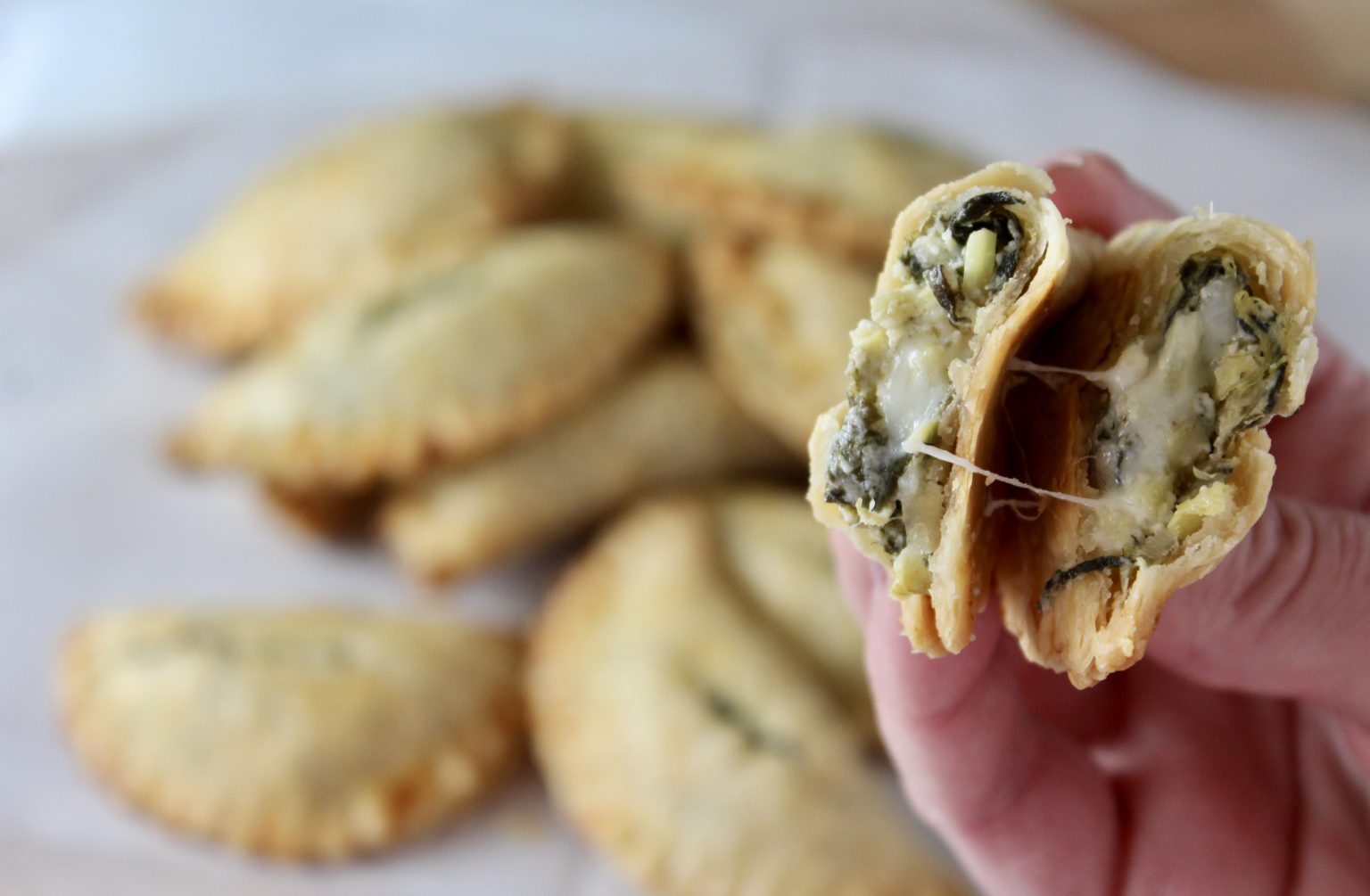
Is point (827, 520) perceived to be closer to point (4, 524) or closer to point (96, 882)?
point (96, 882)

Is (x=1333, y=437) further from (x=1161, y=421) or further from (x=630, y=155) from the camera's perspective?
(x=630, y=155)

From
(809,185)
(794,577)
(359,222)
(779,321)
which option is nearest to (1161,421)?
(794,577)

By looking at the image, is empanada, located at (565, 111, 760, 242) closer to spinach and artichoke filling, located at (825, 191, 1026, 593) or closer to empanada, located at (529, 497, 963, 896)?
empanada, located at (529, 497, 963, 896)

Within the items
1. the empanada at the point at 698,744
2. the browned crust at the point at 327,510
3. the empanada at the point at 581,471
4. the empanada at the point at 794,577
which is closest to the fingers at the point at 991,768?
the empanada at the point at 698,744

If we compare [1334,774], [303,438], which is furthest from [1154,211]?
[303,438]

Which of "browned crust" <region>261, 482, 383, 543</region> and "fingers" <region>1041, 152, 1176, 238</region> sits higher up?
"fingers" <region>1041, 152, 1176, 238</region>

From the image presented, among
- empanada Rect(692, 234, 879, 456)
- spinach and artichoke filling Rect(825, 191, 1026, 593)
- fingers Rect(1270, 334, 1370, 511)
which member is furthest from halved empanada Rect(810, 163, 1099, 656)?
empanada Rect(692, 234, 879, 456)

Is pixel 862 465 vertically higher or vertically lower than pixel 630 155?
higher

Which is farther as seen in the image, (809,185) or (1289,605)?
(809,185)
